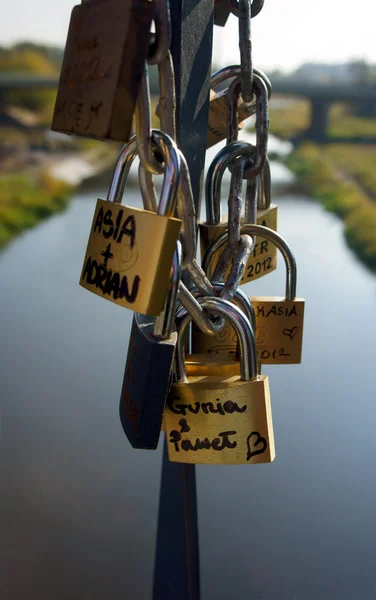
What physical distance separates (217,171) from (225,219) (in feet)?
0.24

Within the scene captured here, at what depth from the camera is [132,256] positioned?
0.35 metres

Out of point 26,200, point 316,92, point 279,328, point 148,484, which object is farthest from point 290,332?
point 316,92

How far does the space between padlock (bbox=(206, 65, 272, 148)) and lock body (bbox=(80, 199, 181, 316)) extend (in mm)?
156

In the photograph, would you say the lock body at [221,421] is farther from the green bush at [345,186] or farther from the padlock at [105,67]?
the green bush at [345,186]

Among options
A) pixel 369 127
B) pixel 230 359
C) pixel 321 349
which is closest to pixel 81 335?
pixel 321 349

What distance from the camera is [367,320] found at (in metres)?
3.13

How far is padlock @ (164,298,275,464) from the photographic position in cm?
43

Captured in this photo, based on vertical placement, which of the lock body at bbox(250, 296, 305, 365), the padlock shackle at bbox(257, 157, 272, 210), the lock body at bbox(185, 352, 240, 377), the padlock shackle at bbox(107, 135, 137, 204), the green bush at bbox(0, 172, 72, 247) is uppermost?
the green bush at bbox(0, 172, 72, 247)

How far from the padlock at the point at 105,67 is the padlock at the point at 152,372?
8 cm

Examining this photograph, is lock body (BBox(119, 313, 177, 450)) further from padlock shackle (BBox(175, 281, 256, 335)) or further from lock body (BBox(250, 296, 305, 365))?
lock body (BBox(250, 296, 305, 365))

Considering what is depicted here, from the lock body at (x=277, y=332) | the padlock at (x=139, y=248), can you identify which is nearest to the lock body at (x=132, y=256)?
the padlock at (x=139, y=248)

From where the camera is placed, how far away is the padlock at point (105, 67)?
315 mm

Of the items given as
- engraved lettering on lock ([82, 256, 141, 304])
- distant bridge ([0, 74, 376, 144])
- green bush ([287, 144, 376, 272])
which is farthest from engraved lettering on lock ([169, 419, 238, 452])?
distant bridge ([0, 74, 376, 144])

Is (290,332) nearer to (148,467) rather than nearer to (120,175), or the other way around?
(120,175)
